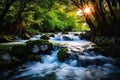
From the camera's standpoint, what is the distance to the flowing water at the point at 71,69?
898 cm

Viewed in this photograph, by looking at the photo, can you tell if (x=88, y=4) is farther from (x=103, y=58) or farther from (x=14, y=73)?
(x=14, y=73)

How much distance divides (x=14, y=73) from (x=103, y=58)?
516 cm

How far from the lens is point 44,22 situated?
100ft

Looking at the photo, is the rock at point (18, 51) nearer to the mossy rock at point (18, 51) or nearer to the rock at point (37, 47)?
the mossy rock at point (18, 51)

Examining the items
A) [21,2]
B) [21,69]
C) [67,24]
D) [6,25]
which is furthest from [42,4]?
[67,24]

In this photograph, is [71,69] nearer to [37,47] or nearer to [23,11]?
[37,47]

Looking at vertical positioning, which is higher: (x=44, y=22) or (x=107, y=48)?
(x=44, y=22)

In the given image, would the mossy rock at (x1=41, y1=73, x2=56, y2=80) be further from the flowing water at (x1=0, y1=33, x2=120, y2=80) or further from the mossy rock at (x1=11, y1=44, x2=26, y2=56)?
the mossy rock at (x1=11, y1=44, x2=26, y2=56)

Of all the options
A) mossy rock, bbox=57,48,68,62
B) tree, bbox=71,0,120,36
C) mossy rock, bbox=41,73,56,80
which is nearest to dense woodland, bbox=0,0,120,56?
tree, bbox=71,0,120,36

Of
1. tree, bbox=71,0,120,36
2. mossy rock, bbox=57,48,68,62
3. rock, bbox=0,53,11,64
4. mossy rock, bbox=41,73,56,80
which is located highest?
tree, bbox=71,0,120,36

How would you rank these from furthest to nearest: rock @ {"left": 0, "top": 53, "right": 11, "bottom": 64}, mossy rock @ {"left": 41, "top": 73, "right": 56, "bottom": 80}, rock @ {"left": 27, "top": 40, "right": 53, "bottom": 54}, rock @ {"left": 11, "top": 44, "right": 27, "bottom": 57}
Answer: rock @ {"left": 27, "top": 40, "right": 53, "bottom": 54}, rock @ {"left": 11, "top": 44, "right": 27, "bottom": 57}, rock @ {"left": 0, "top": 53, "right": 11, "bottom": 64}, mossy rock @ {"left": 41, "top": 73, "right": 56, "bottom": 80}

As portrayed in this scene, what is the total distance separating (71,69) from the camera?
10.3 meters

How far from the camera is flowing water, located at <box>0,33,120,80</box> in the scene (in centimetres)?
898

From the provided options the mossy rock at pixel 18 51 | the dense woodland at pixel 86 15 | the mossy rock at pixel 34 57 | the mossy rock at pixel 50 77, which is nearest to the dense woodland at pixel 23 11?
the dense woodland at pixel 86 15
